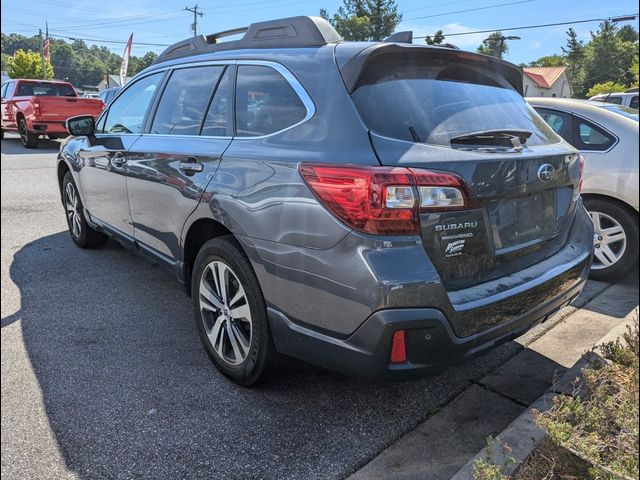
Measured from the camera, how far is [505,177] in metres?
2.31

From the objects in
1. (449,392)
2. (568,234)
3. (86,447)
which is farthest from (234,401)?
(568,234)

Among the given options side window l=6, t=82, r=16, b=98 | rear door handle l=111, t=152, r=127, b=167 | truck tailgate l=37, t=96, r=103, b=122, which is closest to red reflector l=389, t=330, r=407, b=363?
rear door handle l=111, t=152, r=127, b=167

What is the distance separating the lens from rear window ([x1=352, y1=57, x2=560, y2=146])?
2260mm

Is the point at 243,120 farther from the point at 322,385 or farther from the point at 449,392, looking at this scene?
the point at 449,392

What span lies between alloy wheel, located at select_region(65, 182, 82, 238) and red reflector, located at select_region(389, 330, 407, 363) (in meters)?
4.14

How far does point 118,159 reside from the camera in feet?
13.0

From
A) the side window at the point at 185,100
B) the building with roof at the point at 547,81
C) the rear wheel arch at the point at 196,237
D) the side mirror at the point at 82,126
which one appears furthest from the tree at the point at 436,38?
the side mirror at the point at 82,126

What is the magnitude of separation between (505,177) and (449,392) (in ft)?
4.19

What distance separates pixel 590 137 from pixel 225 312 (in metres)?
3.76

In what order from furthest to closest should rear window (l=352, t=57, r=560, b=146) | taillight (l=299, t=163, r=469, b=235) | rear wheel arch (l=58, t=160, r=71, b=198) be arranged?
rear wheel arch (l=58, t=160, r=71, b=198) → rear window (l=352, t=57, r=560, b=146) → taillight (l=299, t=163, r=469, b=235)

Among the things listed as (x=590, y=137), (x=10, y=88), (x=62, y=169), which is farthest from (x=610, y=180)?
(x=10, y=88)

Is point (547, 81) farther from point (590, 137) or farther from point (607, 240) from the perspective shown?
point (607, 240)

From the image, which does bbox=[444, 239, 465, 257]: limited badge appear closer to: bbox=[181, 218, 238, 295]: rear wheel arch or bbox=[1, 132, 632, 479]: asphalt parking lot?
bbox=[1, 132, 632, 479]: asphalt parking lot

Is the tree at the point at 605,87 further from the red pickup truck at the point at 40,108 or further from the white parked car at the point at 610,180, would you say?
the red pickup truck at the point at 40,108
